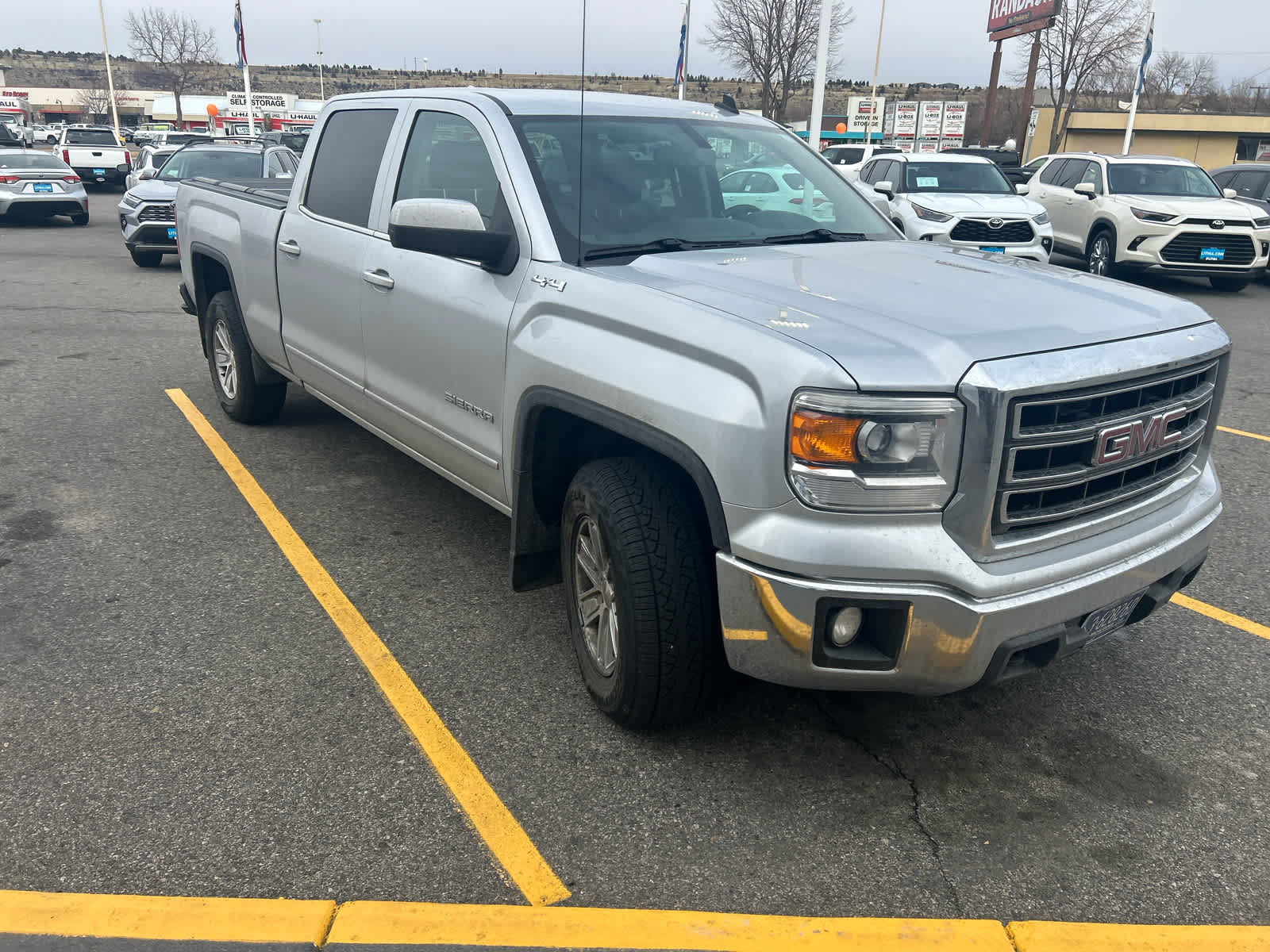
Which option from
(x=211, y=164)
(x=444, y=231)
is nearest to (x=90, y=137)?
(x=211, y=164)

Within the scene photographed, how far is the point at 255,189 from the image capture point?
6.27 metres

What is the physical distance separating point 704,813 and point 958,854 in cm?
69

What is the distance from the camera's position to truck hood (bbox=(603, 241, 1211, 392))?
2525mm

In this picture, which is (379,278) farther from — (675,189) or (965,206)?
(965,206)

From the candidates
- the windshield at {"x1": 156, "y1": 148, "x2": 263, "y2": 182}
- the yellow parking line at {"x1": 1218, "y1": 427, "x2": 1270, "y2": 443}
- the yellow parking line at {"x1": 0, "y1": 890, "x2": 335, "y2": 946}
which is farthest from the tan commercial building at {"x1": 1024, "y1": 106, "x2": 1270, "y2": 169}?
the yellow parking line at {"x1": 0, "y1": 890, "x2": 335, "y2": 946}

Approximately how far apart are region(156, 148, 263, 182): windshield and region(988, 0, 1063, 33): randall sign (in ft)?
101

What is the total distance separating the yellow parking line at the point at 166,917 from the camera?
7.85ft

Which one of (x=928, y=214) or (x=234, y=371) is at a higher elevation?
(x=928, y=214)

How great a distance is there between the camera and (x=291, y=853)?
8.77 feet

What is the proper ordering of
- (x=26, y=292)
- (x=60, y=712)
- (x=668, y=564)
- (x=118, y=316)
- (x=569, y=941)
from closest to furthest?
(x=569, y=941) → (x=668, y=564) → (x=60, y=712) → (x=118, y=316) → (x=26, y=292)

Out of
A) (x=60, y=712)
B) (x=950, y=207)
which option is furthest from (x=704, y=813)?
(x=950, y=207)

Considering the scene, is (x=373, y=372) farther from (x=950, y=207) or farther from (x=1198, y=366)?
(x=950, y=207)

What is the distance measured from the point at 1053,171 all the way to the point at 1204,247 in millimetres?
3339

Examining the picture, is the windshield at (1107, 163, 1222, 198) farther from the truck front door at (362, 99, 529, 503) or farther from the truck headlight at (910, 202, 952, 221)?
the truck front door at (362, 99, 529, 503)
